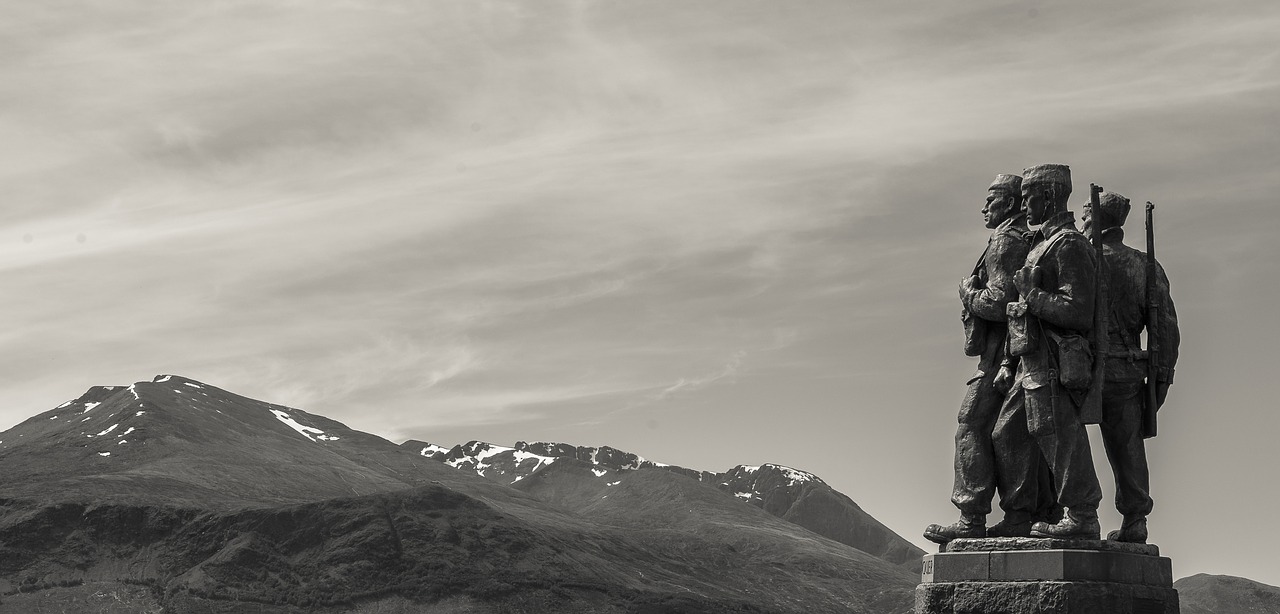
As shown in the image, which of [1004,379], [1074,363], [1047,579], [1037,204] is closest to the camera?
[1047,579]

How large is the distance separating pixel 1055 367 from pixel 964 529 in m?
2.07

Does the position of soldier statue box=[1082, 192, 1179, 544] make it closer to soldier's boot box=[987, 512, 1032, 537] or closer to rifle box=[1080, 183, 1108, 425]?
rifle box=[1080, 183, 1108, 425]

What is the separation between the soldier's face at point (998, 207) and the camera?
666 inches

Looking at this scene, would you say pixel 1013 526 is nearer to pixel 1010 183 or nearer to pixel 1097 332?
pixel 1097 332

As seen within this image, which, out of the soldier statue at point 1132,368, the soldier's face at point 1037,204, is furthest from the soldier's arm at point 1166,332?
the soldier's face at point 1037,204

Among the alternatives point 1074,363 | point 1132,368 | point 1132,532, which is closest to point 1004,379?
point 1074,363

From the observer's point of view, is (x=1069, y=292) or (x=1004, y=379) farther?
(x=1004, y=379)

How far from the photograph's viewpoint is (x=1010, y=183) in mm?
16984

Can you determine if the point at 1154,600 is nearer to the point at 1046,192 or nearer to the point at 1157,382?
the point at 1157,382

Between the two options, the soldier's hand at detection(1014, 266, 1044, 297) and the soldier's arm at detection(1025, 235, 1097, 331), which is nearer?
the soldier's arm at detection(1025, 235, 1097, 331)

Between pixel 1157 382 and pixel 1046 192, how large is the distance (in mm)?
2413

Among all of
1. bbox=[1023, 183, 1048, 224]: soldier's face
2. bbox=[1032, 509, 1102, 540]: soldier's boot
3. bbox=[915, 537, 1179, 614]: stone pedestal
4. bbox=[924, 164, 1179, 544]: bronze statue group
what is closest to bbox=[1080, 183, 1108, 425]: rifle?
bbox=[924, 164, 1179, 544]: bronze statue group

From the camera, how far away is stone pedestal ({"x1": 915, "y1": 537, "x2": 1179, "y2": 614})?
14.9 meters

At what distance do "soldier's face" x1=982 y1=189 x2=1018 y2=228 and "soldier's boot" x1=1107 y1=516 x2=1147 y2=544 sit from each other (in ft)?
11.9
